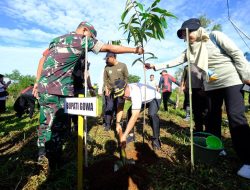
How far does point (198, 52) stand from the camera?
3109mm

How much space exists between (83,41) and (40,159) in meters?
1.91

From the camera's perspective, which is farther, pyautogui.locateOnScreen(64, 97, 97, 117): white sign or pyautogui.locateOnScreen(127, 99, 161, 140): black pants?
pyautogui.locateOnScreen(127, 99, 161, 140): black pants

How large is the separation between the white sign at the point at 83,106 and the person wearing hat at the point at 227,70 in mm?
1433

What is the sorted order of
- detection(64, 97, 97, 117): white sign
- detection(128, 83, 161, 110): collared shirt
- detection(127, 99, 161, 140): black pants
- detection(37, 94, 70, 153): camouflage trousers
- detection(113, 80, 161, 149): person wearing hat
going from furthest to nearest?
detection(127, 99, 161, 140): black pants, detection(128, 83, 161, 110): collared shirt, detection(113, 80, 161, 149): person wearing hat, detection(37, 94, 70, 153): camouflage trousers, detection(64, 97, 97, 117): white sign

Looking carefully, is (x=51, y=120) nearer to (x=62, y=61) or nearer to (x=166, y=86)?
(x=62, y=61)

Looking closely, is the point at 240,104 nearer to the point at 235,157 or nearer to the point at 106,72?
the point at 235,157

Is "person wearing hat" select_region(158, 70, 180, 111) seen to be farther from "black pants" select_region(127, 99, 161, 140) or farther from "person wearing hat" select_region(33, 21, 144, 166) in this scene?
"person wearing hat" select_region(33, 21, 144, 166)

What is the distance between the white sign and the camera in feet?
7.41

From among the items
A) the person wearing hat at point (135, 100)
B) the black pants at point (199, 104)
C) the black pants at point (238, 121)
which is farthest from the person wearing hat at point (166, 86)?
the black pants at point (238, 121)

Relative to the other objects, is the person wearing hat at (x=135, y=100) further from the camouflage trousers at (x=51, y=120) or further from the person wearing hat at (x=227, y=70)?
the person wearing hat at (x=227, y=70)

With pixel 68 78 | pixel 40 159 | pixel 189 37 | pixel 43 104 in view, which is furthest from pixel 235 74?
pixel 40 159

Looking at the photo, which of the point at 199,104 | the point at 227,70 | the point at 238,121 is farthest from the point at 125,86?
the point at 199,104

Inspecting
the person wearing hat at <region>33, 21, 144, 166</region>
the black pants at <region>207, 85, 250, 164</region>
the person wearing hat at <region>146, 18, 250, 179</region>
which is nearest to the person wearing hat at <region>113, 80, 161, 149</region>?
the person wearing hat at <region>33, 21, 144, 166</region>

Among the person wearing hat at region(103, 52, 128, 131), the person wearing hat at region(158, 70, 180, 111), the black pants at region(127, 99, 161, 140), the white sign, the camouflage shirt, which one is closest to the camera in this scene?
the white sign
